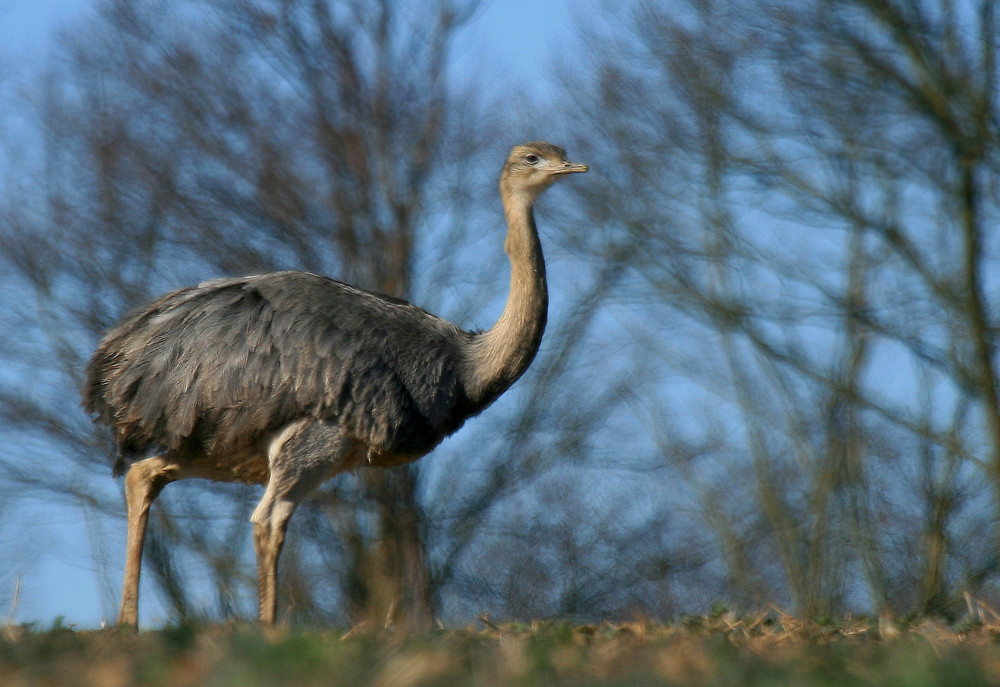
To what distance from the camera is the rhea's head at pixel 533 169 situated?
7.67 meters

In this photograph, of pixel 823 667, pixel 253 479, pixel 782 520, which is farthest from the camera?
pixel 782 520

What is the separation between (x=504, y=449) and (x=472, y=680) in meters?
11.3

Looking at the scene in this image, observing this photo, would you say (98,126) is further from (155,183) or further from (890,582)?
(890,582)

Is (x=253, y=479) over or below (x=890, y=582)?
over

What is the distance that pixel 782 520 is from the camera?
1432 cm

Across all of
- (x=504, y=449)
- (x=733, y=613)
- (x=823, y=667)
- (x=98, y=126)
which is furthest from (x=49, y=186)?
(x=823, y=667)

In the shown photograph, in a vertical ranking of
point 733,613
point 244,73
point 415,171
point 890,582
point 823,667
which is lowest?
point 890,582

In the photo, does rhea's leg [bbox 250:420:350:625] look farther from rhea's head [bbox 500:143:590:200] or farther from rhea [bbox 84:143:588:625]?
rhea's head [bbox 500:143:590:200]

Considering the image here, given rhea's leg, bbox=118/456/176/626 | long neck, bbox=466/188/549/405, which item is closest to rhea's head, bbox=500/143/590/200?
long neck, bbox=466/188/549/405

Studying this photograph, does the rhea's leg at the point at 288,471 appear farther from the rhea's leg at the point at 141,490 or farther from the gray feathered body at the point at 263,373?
the rhea's leg at the point at 141,490

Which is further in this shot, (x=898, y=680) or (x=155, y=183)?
(x=155, y=183)

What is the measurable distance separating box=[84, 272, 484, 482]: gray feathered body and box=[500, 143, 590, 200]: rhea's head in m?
1.28

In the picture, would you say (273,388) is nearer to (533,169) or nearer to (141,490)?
(141,490)

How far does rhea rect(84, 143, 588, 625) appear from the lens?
629 centimetres
